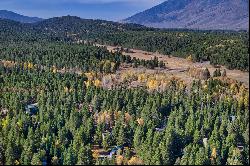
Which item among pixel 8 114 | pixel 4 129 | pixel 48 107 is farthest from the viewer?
pixel 48 107

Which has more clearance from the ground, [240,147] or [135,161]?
[135,161]

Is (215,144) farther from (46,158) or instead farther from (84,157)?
(46,158)

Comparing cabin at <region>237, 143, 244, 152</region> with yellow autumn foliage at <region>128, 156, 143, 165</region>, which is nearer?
yellow autumn foliage at <region>128, 156, 143, 165</region>

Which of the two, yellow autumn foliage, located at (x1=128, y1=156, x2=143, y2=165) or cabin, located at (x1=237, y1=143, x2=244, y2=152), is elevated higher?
yellow autumn foliage, located at (x1=128, y1=156, x2=143, y2=165)

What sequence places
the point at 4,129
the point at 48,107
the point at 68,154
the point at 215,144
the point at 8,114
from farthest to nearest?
the point at 48,107 → the point at 8,114 → the point at 4,129 → the point at 215,144 → the point at 68,154

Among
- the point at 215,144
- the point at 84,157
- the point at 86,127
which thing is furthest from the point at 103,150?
the point at 215,144

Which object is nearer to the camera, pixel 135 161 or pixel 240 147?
pixel 135 161

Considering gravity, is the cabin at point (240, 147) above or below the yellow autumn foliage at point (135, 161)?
below

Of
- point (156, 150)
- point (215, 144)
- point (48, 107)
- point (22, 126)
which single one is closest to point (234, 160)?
point (215, 144)

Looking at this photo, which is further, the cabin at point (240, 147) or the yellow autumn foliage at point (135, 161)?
the cabin at point (240, 147)

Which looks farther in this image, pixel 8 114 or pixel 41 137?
pixel 8 114
